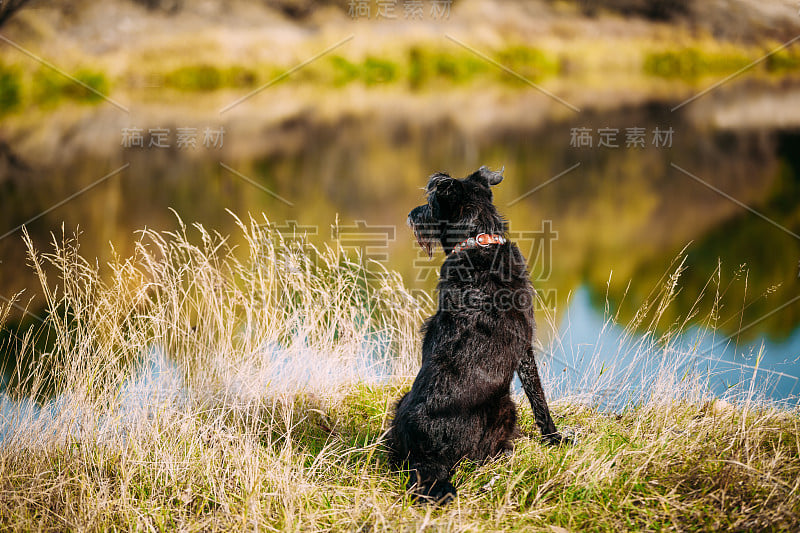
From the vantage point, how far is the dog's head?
3334 millimetres

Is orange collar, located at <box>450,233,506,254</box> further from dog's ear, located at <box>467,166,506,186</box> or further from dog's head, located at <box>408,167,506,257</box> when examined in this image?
dog's ear, located at <box>467,166,506,186</box>

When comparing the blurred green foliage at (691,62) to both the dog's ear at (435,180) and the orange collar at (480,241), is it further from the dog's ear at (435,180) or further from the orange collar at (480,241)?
the orange collar at (480,241)

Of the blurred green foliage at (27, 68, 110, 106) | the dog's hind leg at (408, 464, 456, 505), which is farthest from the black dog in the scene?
the blurred green foliage at (27, 68, 110, 106)

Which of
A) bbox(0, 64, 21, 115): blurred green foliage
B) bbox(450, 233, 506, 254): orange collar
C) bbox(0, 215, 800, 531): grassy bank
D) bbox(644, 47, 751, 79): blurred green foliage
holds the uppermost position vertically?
bbox(644, 47, 751, 79): blurred green foliage

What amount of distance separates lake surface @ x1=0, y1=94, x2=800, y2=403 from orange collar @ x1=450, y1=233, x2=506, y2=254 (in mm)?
1994

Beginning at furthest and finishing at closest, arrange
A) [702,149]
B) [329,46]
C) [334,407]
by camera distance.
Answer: [329,46], [702,149], [334,407]

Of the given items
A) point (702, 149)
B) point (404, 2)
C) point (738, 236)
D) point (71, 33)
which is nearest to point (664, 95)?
point (702, 149)

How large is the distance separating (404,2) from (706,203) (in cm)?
2367

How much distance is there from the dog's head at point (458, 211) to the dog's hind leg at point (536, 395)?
2.40ft

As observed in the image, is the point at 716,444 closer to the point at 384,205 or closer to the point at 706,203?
the point at 384,205

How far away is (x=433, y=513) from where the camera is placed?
10.3ft

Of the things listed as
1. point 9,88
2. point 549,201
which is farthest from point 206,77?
point 549,201

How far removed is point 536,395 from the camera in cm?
350

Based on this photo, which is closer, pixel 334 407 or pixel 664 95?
pixel 334 407
